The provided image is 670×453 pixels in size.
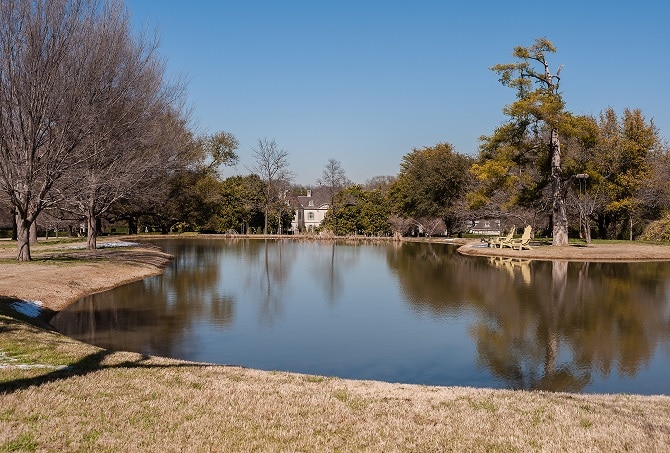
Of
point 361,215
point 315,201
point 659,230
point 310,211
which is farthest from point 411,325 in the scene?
point 315,201

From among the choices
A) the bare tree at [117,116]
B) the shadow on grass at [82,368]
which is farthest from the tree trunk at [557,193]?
the shadow on grass at [82,368]

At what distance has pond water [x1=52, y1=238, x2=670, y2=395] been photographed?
35.2 ft

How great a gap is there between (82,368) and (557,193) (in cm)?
3559

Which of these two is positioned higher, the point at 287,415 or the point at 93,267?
the point at 93,267

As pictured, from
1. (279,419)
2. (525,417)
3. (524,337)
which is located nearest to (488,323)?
(524,337)

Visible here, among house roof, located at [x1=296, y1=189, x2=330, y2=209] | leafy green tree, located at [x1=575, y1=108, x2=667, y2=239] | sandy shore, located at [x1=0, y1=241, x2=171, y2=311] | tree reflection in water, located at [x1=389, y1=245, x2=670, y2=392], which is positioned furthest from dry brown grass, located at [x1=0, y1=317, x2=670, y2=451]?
house roof, located at [x1=296, y1=189, x2=330, y2=209]

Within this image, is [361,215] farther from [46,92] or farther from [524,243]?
[46,92]

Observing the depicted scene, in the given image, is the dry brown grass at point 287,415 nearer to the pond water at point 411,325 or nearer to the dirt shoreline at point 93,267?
the pond water at point 411,325

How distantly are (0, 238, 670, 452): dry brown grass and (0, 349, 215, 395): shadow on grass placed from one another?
26mm

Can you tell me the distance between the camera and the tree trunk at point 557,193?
37406mm

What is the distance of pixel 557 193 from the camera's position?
3778 centimetres

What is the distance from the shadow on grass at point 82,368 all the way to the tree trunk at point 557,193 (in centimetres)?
3368

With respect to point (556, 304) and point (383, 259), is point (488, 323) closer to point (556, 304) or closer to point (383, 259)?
point (556, 304)

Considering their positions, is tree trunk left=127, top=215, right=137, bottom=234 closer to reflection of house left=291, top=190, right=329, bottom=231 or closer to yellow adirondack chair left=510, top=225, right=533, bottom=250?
reflection of house left=291, top=190, right=329, bottom=231
